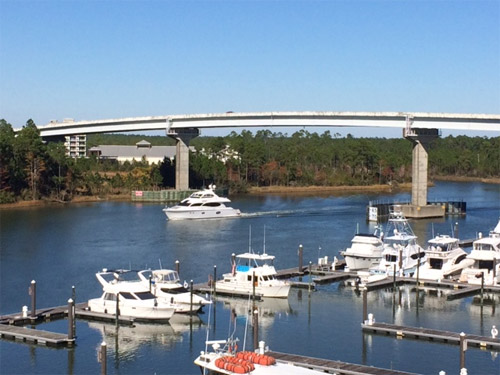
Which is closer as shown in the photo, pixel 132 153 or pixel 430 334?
pixel 430 334

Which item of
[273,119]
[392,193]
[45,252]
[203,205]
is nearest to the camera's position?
[45,252]

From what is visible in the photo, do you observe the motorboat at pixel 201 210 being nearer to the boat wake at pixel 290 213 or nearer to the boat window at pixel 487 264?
the boat wake at pixel 290 213

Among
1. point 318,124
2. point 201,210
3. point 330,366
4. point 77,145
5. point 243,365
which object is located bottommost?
point 330,366

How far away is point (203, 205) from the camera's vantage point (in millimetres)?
87000

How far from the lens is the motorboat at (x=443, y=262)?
1933 inches

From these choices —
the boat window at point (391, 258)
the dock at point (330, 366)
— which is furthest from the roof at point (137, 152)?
the dock at point (330, 366)

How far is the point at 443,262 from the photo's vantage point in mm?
49750

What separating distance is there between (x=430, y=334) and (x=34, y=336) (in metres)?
15.4

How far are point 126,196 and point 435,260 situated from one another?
71.3 metres

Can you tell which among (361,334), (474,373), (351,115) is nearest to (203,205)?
(351,115)

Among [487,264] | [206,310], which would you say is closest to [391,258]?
[487,264]

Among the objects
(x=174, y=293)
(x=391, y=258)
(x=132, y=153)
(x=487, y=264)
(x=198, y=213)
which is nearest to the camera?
(x=174, y=293)

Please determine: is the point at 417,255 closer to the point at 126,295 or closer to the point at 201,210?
the point at 126,295

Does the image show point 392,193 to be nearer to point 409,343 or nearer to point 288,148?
point 288,148
